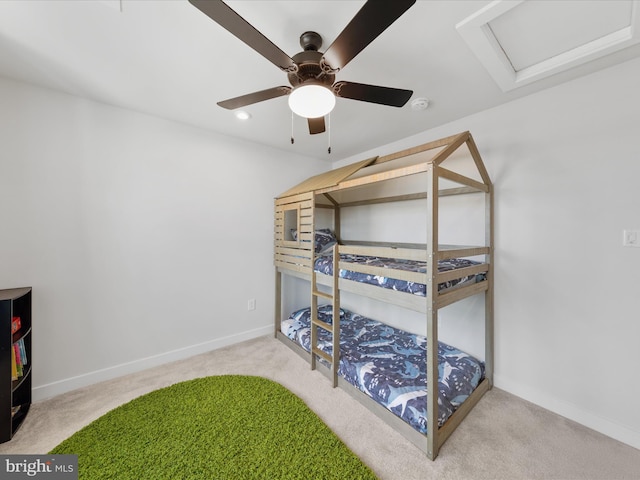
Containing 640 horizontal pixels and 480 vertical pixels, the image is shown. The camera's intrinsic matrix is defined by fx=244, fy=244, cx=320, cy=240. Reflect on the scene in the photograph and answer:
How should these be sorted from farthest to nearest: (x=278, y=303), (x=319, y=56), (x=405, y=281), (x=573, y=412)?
(x=278, y=303)
(x=573, y=412)
(x=405, y=281)
(x=319, y=56)

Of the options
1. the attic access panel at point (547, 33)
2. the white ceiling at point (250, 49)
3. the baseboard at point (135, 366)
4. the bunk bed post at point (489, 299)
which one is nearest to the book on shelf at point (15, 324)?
the baseboard at point (135, 366)

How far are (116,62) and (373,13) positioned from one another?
5.66 feet

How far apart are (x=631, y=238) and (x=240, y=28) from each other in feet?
8.25

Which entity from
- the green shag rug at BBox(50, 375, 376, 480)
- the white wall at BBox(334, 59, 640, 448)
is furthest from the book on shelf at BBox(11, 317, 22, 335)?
the white wall at BBox(334, 59, 640, 448)

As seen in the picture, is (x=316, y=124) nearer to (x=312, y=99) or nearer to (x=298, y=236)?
(x=312, y=99)

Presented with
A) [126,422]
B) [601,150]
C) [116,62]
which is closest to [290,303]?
[126,422]

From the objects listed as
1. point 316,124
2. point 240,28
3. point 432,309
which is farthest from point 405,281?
point 240,28

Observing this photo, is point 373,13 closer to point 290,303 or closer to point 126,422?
point 126,422

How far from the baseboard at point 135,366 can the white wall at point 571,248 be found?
262 centimetres

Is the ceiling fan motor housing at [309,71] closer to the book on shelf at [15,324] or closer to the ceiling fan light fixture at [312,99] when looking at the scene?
the ceiling fan light fixture at [312,99]

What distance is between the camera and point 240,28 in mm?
1005

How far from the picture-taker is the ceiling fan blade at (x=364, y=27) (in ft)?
2.96

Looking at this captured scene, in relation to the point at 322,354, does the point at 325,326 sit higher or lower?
higher

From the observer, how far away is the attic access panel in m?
1.24
